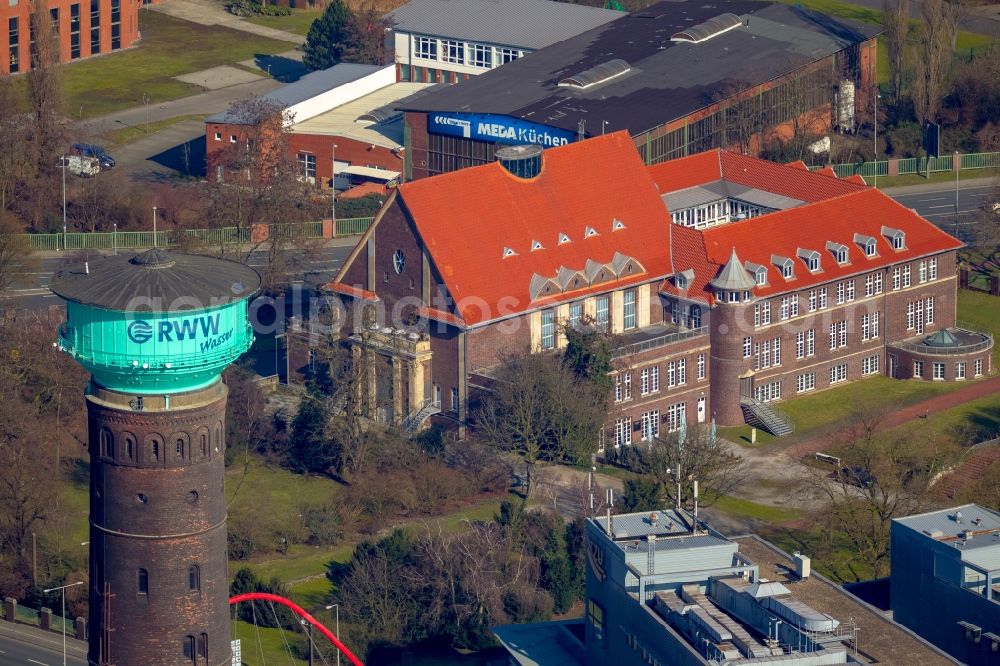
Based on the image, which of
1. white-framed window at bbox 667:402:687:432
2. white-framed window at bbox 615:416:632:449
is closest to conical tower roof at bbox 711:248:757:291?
white-framed window at bbox 667:402:687:432

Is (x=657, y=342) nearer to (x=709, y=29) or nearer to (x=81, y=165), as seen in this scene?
(x=709, y=29)

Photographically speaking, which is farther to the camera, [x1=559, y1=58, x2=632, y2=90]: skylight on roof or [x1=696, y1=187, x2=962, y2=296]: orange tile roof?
[x1=559, y1=58, x2=632, y2=90]: skylight on roof

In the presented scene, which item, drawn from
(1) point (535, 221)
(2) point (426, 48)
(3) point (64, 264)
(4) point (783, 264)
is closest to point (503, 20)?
(2) point (426, 48)

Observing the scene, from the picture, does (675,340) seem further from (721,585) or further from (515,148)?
(721,585)

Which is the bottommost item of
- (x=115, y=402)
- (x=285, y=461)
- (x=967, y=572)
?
(x=285, y=461)

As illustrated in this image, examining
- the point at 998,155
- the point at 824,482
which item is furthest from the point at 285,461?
the point at 998,155

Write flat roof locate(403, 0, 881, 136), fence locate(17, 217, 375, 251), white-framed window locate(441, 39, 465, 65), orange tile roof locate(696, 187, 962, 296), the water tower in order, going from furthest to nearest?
white-framed window locate(441, 39, 465, 65) → flat roof locate(403, 0, 881, 136) → fence locate(17, 217, 375, 251) → orange tile roof locate(696, 187, 962, 296) → the water tower

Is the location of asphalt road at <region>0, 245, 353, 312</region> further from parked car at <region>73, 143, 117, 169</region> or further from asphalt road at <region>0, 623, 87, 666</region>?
asphalt road at <region>0, 623, 87, 666</region>
